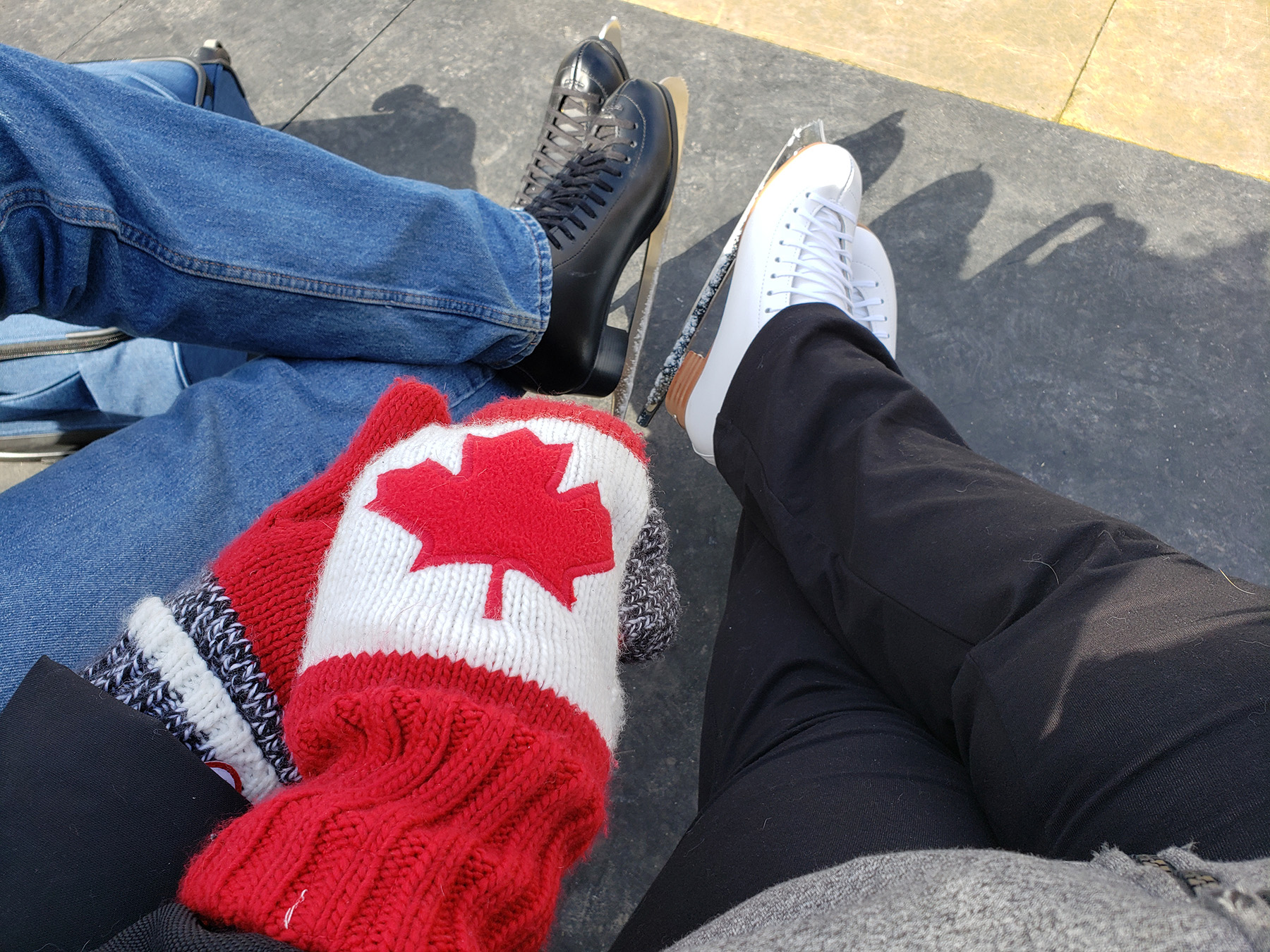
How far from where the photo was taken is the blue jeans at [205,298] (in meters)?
0.65

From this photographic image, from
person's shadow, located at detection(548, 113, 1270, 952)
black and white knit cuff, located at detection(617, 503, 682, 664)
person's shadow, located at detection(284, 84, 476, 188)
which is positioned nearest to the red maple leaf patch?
black and white knit cuff, located at detection(617, 503, 682, 664)

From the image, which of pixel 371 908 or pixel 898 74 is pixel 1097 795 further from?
pixel 898 74

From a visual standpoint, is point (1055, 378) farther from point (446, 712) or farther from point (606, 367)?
point (446, 712)

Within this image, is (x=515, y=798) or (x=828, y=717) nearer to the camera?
(x=515, y=798)

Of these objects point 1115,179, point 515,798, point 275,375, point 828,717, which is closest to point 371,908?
point 515,798

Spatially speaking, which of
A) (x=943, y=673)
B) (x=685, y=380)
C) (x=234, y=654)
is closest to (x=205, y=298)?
(x=234, y=654)

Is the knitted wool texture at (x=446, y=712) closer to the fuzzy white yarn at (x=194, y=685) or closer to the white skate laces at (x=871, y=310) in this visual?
the fuzzy white yarn at (x=194, y=685)

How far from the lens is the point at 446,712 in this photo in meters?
0.41

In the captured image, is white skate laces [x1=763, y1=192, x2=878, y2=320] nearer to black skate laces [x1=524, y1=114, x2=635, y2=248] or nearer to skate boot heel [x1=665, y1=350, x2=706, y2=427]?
skate boot heel [x1=665, y1=350, x2=706, y2=427]

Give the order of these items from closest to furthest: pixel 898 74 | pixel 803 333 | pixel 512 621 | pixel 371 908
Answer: pixel 371 908, pixel 512 621, pixel 803 333, pixel 898 74

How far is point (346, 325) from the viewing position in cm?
82

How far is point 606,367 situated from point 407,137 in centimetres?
78

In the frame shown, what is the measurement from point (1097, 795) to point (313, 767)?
0.53 metres

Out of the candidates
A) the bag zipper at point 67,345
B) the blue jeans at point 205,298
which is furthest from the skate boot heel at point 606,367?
the bag zipper at point 67,345
